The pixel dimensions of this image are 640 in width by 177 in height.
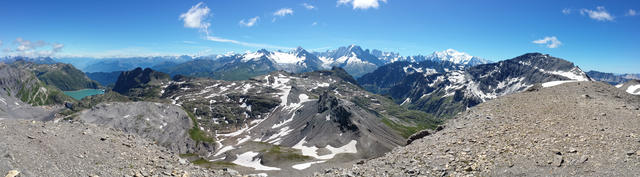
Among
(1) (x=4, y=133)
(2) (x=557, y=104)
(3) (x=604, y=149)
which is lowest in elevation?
(1) (x=4, y=133)

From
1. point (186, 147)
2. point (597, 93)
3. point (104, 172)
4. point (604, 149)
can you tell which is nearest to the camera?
point (604, 149)

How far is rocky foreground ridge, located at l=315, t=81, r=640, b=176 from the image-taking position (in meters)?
17.9

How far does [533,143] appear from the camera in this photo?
841 inches

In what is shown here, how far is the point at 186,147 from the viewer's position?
173m

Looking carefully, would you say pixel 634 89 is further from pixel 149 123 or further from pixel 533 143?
pixel 149 123

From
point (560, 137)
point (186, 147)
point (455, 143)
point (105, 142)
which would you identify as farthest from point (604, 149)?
point (186, 147)

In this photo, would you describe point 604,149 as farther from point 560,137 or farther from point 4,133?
point 4,133

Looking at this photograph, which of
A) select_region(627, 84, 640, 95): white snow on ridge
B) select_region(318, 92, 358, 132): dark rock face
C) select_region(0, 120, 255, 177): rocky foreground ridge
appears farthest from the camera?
select_region(318, 92, 358, 132): dark rock face

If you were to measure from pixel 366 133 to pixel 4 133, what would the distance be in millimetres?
126427

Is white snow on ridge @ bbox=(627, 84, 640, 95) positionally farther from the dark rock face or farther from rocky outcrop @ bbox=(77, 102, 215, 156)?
rocky outcrop @ bbox=(77, 102, 215, 156)

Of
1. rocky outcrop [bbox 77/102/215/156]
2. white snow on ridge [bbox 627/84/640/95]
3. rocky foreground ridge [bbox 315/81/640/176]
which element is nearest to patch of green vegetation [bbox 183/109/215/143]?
rocky outcrop [bbox 77/102/215/156]

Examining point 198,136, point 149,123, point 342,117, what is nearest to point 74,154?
point 342,117

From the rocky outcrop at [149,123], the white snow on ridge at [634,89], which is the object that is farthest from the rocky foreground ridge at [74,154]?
the rocky outcrop at [149,123]

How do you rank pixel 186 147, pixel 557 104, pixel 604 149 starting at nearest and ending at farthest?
pixel 604 149
pixel 557 104
pixel 186 147
